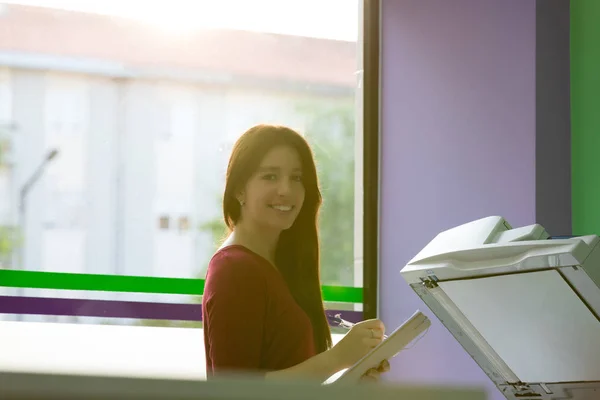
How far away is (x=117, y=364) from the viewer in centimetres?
290

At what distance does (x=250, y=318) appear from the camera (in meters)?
1.67

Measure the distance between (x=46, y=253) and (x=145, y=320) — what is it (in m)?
0.44

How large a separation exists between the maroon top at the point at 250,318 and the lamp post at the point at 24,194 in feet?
4.39

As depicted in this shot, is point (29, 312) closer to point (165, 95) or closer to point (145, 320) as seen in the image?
point (145, 320)

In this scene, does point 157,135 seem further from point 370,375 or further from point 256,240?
point 370,375

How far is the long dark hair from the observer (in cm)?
193

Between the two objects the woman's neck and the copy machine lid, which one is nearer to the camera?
the copy machine lid

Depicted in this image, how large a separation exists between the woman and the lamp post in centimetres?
125

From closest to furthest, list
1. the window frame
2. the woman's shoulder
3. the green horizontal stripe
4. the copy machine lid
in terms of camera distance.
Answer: the copy machine lid
the woman's shoulder
the green horizontal stripe
the window frame

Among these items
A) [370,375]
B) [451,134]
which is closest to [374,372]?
[370,375]

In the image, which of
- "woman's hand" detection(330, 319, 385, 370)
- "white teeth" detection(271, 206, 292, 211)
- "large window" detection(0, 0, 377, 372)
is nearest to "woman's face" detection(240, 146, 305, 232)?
"white teeth" detection(271, 206, 292, 211)

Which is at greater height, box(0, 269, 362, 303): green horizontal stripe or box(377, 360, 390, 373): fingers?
box(0, 269, 362, 303): green horizontal stripe

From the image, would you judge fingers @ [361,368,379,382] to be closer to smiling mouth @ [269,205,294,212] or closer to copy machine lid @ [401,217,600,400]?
copy machine lid @ [401,217,600,400]

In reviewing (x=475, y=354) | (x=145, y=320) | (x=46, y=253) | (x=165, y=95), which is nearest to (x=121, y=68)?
(x=165, y=95)
